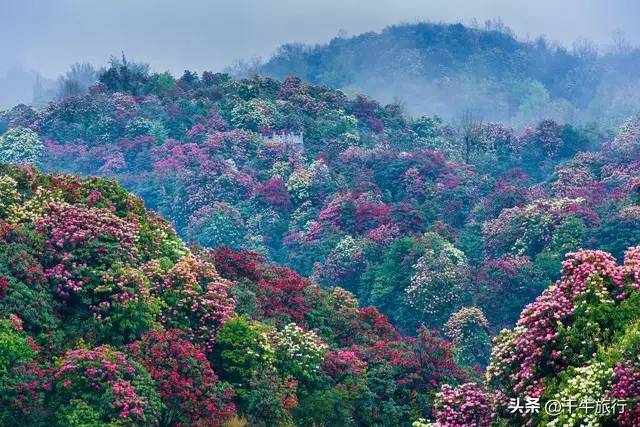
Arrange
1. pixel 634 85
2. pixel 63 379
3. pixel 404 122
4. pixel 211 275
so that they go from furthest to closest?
1. pixel 634 85
2. pixel 404 122
3. pixel 211 275
4. pixel 63 379

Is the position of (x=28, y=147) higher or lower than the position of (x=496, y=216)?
higher

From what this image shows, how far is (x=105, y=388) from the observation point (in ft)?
80.3

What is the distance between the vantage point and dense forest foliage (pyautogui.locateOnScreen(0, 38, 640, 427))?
2306 cm

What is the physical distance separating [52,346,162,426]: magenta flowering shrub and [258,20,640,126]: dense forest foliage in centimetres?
11678

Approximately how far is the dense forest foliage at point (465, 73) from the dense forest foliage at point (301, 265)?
61.8 metres

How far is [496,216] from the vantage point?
208 ft

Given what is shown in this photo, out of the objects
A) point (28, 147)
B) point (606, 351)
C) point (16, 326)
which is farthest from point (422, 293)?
point (28, 147)

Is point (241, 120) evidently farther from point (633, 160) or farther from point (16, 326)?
point (16, 326)

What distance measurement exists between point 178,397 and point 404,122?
63.0m

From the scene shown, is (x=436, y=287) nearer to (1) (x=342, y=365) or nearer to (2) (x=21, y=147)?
(1) (x=342, y=365)

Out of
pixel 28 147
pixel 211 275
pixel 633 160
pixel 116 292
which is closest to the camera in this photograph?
pixel 116 292

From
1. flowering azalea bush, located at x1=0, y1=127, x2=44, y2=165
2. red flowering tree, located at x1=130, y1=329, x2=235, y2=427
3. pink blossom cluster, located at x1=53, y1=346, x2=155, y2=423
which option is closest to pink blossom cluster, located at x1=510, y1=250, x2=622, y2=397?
red flowering tree, located at x1=130, y1=329, x2=235, y2=427

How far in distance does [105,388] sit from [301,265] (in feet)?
122

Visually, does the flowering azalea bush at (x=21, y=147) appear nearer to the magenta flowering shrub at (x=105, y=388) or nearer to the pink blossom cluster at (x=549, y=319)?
the magenta flowering shrub at (x=105, y=388)
